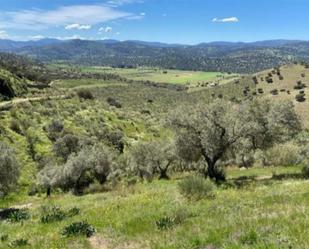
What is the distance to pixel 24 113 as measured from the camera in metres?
84.2

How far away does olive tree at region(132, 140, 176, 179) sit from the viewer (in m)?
50.2

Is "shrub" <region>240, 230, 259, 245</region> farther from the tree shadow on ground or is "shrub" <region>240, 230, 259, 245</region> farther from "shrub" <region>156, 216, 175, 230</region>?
the tree shadow on ground

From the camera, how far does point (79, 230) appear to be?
548 inches

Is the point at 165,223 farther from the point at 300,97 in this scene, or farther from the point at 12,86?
the point at 300,97

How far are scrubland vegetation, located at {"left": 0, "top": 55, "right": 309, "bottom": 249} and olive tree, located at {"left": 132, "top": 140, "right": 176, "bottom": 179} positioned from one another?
0.12 metres

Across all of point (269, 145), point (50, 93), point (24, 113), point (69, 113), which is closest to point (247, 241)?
point (269, 145)

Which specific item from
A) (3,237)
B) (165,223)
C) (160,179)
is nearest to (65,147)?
(160,179)

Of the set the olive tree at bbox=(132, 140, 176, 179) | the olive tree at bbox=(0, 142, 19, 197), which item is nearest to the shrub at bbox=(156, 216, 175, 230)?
the olive tree at bbox=(0, 142, 19, 197)

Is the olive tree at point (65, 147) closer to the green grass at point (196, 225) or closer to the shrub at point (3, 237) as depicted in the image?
the green grass at point (196, 225)

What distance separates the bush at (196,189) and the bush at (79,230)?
580 cm

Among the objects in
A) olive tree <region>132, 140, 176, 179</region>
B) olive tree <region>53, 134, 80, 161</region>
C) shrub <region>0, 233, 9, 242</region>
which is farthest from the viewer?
olive tree <region>53, 134, 80, 161</region>

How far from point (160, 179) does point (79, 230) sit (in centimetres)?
3106

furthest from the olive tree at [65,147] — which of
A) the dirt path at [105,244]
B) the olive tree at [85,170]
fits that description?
the dirt path at [105,244]

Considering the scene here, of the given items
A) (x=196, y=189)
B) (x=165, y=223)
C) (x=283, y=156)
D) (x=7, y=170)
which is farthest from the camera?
(x=283, y=156)
